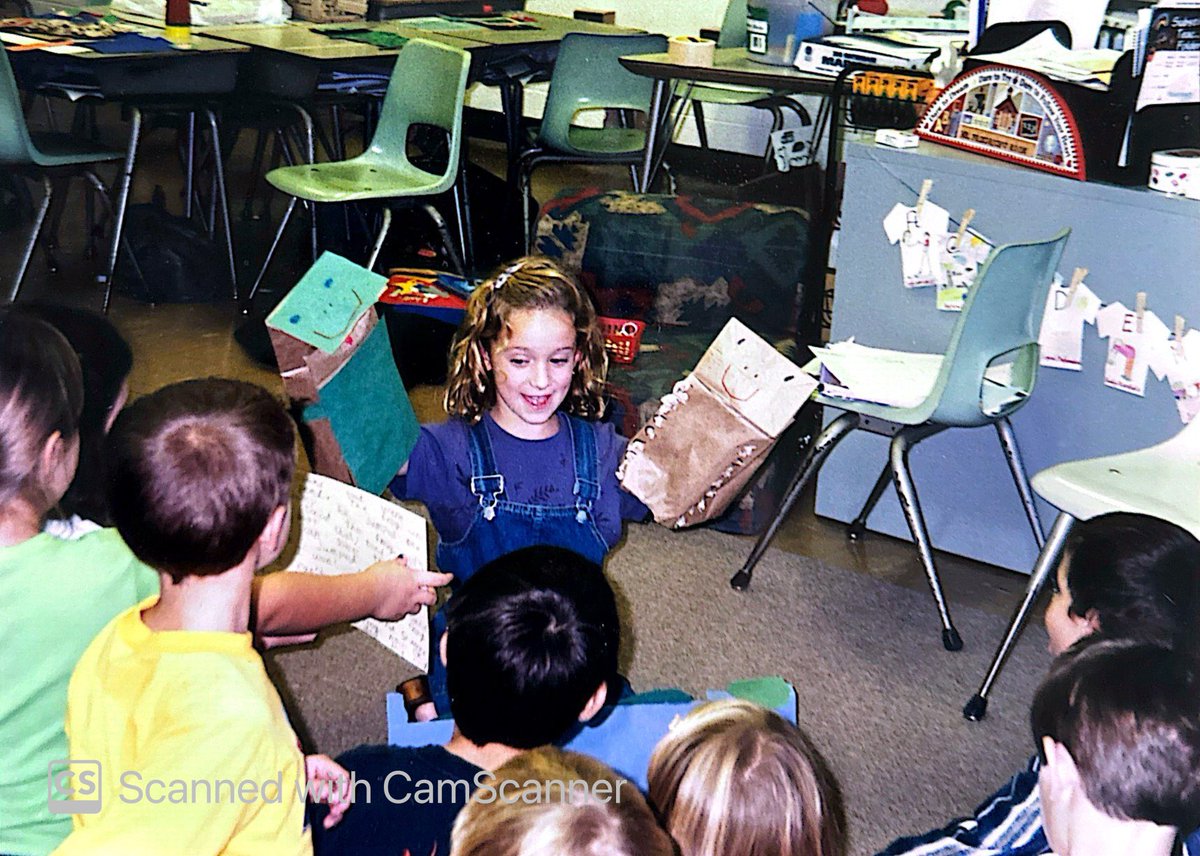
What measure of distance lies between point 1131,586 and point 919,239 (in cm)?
84

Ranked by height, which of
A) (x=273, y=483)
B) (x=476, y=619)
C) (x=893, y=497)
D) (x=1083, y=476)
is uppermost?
(x=273, y=483)

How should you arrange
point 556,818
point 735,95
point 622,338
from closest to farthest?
point 556,818 → point 622,338 → point 735,95

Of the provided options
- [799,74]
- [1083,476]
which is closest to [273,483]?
[1083,476]

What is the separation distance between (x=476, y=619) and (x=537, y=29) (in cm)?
240

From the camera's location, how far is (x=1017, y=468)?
2049 millimetres

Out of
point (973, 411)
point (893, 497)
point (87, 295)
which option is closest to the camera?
point (973, 411)

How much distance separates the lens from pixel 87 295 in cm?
217

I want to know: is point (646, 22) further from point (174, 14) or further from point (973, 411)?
point (973, 411)

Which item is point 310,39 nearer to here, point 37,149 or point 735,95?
point 37,149

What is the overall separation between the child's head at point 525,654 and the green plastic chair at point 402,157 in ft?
5.16

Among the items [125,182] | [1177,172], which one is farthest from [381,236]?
[1177,172]

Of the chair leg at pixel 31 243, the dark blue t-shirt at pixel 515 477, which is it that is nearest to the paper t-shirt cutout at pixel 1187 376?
the dark blue t-shirt at pixel 515 477

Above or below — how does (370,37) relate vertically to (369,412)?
above

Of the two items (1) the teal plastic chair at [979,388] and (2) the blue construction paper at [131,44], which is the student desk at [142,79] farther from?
(1) the teal plastic chair at [979,388]
